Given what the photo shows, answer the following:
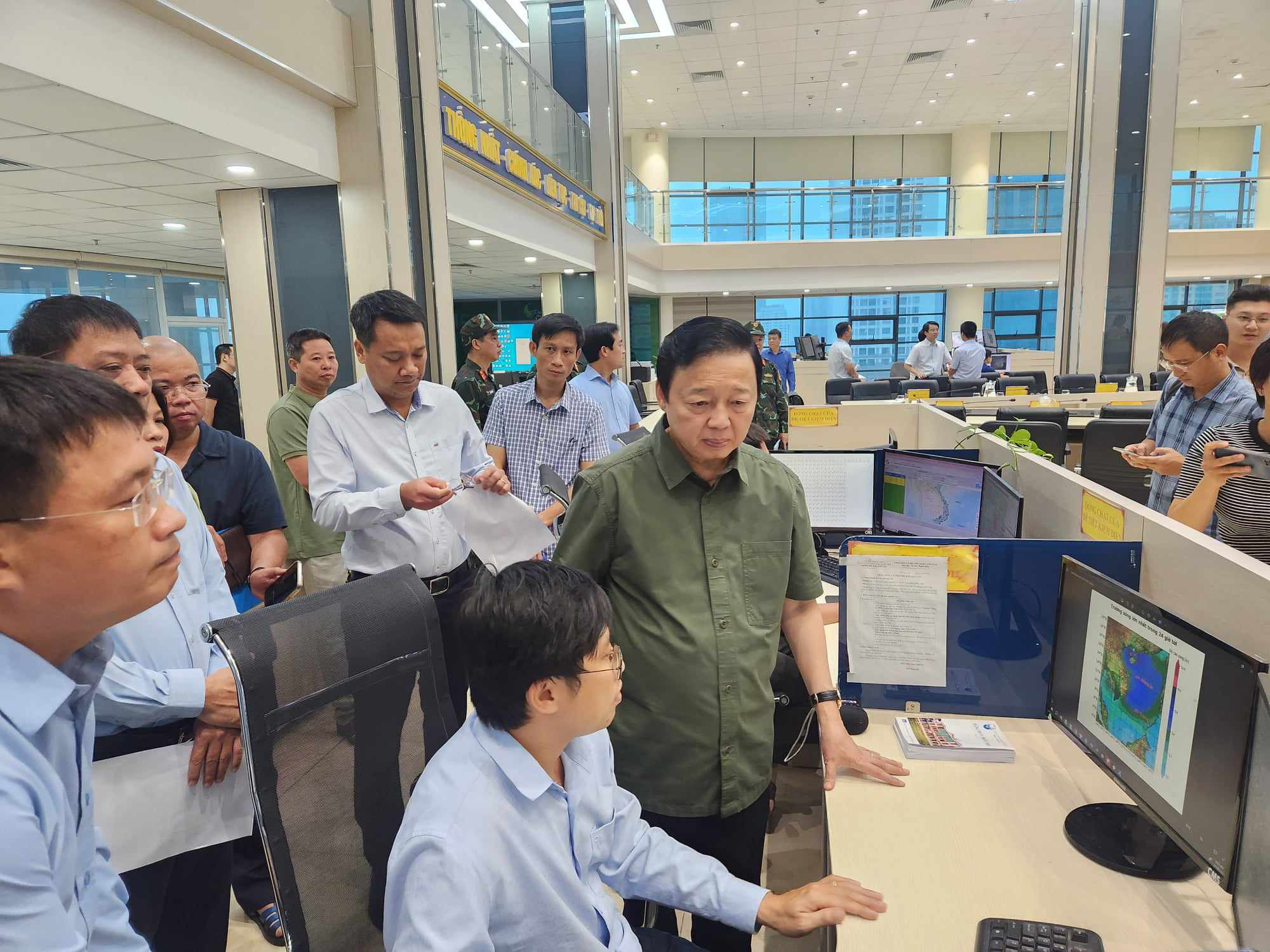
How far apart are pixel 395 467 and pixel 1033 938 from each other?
181 cm

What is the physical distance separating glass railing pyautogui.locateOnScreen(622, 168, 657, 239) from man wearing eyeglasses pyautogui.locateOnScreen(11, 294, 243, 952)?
1059 cm

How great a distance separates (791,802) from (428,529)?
1543 mm

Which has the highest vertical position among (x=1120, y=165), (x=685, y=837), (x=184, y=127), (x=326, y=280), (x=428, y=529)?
(x=1120, y=165)

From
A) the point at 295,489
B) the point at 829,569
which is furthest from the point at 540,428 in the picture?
the point at 829,569

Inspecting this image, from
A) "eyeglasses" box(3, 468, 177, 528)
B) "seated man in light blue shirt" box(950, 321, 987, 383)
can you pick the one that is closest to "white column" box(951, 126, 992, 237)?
"seated man in light blue shirt" box(950, 321, 987, 383)

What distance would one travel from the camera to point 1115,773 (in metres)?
1.22

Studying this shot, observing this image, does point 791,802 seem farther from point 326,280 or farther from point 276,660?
point 326,280

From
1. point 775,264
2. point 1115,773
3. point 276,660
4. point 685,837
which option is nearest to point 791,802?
point 685,837

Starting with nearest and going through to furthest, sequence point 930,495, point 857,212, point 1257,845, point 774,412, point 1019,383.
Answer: point 1257,845
point 930,495
point 774,412
point 1019,383
point 857,212

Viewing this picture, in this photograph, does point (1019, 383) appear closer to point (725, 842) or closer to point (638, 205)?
point (638, 205)

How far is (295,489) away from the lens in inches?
117

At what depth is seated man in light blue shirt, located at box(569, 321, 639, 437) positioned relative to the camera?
4.18 metres

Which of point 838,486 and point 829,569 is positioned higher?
point 838,486

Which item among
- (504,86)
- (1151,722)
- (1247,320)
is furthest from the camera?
(504,86)
